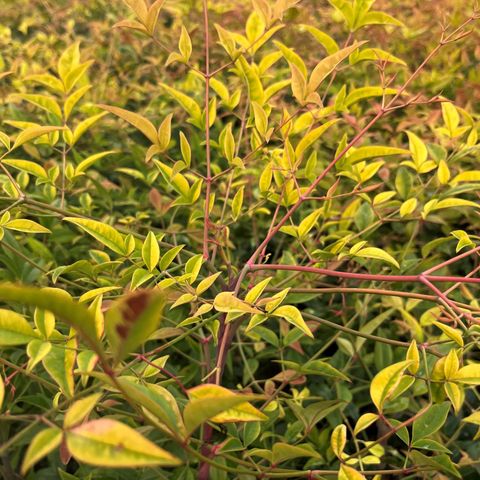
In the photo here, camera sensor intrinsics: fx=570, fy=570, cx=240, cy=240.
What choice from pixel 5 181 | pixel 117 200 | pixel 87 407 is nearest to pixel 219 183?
pixel 117 200

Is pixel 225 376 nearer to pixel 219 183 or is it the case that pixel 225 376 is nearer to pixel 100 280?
pixel 100 280

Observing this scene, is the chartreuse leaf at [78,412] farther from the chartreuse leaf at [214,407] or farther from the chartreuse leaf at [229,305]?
the chartreuse leaf at [229,305]

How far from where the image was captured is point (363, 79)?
1932 mm

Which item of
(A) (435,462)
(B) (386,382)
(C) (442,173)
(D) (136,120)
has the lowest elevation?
(A) (435,462)

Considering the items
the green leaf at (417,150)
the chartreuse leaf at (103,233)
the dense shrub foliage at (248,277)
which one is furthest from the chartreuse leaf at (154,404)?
the green leaf at (417,150)

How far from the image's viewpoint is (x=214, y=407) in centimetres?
50

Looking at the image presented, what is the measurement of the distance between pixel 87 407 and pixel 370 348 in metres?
0.90

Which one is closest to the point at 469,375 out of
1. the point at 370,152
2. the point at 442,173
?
the point at 370,152

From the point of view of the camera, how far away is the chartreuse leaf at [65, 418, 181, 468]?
1.37 feet

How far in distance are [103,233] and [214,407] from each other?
42 cm

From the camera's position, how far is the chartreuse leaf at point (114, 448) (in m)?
0.42

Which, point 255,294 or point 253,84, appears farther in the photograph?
point 253,84

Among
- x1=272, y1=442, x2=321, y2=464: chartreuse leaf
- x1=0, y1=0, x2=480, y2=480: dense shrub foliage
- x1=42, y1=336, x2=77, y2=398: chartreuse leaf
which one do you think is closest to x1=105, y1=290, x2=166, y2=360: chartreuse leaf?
x1=0, y1=0, x2=480, y2=480: dense shrub foliage

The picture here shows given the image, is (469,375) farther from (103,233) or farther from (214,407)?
(103,233)
